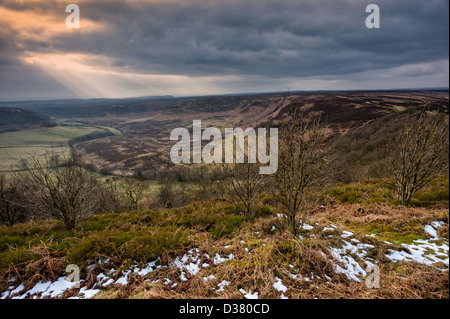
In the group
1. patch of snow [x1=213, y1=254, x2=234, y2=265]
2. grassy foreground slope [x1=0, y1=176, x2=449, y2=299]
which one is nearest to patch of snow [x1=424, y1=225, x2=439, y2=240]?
grassy foreground slope [x1=0, y1=176, x2=449, y2=299]

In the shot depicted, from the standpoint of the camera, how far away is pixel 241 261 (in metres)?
4.29

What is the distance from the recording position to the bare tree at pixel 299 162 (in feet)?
15.6

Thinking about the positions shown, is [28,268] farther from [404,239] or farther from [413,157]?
[413,157]

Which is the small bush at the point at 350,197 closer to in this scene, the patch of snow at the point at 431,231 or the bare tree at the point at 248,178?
the patch of snow at the point at 431,231

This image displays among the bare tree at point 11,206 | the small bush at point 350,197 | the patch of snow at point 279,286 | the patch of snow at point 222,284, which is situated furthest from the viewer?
the bare tree at point 11,206

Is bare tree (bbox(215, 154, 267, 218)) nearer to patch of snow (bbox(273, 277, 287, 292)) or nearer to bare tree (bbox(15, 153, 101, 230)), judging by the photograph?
patch of snow (bbox(273, 277, 287, 292))

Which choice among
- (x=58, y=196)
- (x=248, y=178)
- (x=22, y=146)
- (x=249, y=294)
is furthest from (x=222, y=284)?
(x=22, y=146)

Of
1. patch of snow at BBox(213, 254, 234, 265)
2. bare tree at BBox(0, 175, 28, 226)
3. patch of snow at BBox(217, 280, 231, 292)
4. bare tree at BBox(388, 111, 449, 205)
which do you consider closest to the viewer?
patch of snow at BBox(217, 280, 231, 292)

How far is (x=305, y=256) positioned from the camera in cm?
419

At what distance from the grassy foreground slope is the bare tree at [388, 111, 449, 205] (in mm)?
1639

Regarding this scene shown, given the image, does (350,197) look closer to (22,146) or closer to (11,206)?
(11,206)

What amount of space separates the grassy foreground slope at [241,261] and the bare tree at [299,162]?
1.20m

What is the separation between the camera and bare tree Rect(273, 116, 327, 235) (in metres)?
4.77

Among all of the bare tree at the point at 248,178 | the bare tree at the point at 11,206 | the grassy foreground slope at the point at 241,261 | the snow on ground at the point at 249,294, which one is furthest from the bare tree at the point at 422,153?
the bare tree at the point at 11,206
